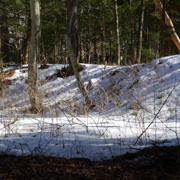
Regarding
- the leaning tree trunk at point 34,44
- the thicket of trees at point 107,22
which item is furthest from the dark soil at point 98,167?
the thicket of trees at point 107,22

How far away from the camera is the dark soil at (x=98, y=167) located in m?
1.44

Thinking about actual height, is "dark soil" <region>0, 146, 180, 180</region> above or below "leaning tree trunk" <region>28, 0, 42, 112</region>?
below

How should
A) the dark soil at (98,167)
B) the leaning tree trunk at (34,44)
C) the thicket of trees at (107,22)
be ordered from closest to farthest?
the dark soil at (98,167)
the leaning tree trunk at (34,44)
the thicket of trees at (107,22)

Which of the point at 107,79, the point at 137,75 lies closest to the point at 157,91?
the point at 137,75

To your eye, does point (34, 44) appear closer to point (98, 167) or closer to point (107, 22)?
point (98, 167)

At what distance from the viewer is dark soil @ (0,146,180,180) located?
4.72 ft

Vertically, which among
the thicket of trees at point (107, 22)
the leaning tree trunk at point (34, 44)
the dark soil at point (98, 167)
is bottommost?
the dark soil at point (98, 167)

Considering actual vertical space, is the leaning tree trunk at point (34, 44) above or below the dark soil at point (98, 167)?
above

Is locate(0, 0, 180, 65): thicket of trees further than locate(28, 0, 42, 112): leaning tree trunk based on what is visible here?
Yes

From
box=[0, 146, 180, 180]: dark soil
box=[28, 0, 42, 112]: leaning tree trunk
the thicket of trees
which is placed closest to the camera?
box=[0, 146, 180, 180]: dark soil

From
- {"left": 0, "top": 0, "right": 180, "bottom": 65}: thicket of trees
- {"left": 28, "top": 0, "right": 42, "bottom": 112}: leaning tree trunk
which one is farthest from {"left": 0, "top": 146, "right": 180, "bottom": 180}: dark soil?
{"left": 0, "top": 0, "right": 180, "bottom": 65}: thicket of trees

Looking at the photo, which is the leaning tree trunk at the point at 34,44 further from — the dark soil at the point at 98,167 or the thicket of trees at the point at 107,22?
the thicket of trees at the point at 107,22

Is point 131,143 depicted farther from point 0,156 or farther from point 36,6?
point 36,6

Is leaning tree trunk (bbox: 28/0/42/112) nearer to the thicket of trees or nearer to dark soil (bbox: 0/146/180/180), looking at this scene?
dark soil (bbox: 0/146/180/180)
